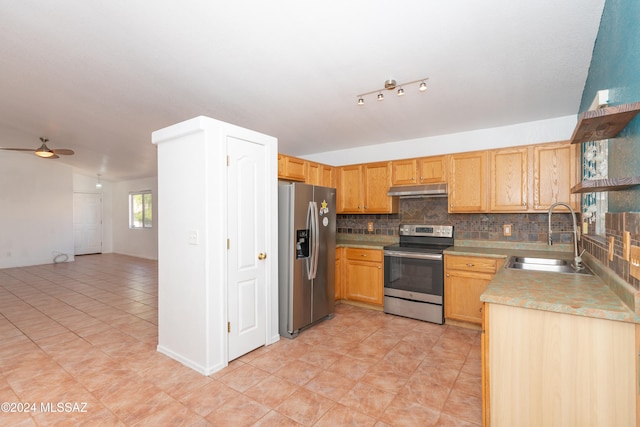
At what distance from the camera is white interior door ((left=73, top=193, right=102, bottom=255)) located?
932 cm

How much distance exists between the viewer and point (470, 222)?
3.94 m

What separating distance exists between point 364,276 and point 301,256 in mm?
1221

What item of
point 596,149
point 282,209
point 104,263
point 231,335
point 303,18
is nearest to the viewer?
point 303,18

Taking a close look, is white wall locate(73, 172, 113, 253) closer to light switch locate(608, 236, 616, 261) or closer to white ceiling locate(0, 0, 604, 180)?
white ceiling locate(0, 0, 604, 180)

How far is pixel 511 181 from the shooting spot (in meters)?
3.47

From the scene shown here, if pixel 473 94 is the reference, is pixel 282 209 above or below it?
below

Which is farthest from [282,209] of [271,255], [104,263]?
[104,263]

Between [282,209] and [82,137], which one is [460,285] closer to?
[282,209]

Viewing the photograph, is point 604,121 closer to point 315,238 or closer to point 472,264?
point 472,264

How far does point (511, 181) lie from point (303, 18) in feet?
9.49

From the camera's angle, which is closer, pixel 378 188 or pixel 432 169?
pixel 432 169

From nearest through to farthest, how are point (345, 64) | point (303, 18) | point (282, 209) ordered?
point (303, 18) < point (345, 64) < point (282, 209)

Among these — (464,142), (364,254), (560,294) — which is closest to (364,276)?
(364,254)

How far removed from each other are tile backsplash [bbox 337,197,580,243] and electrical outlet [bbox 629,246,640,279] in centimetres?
241
